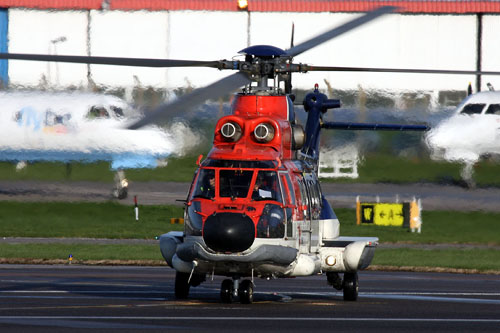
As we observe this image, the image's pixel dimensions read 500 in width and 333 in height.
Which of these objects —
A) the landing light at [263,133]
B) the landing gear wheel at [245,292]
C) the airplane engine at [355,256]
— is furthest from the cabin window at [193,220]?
the airplane engine at [355,256]

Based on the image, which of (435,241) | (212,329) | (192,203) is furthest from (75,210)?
(212,329)

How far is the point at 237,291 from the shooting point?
19.2 m

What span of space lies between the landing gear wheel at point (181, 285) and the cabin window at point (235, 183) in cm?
199

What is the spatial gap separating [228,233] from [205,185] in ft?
4.64

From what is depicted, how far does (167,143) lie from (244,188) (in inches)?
642

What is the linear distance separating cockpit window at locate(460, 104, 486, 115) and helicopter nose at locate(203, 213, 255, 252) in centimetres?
2157

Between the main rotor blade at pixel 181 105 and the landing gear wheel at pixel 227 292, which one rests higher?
the main rotor blade at pixel 181 105

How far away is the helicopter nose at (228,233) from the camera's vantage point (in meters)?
18.0

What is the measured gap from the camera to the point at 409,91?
3619 cm

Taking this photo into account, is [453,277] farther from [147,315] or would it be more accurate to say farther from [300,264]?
[147,315]

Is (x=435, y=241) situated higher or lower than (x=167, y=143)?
lower

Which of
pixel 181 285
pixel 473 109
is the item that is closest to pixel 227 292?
pixel 181 285

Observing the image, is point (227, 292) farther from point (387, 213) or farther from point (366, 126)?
point (387, 213)

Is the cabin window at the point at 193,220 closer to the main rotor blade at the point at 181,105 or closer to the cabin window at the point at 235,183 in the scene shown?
the cabin window at the point at 235,183
